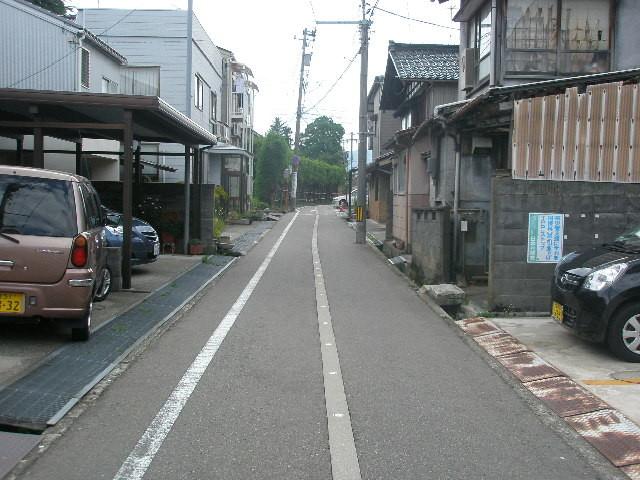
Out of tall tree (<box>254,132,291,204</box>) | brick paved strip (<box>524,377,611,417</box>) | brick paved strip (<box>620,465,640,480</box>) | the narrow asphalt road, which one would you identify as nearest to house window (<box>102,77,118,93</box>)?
the narrow asphalt road

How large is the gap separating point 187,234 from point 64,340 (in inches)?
409

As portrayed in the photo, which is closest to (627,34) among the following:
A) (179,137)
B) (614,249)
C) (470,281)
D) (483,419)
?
(470,281)

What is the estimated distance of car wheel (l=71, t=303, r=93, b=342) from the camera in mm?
7218

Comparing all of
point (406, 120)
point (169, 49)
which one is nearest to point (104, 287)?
point (169, 49)

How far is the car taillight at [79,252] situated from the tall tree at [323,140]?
84821 mm

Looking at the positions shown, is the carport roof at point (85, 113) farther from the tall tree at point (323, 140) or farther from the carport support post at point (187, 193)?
the tall tree at point (323, 140)

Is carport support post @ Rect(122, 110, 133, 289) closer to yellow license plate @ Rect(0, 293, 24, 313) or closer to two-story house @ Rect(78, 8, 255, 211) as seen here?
yellow license plate @ Rect(0, 293, 24, 313)

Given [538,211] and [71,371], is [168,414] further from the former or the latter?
[538,211]

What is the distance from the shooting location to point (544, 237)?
31.9ft

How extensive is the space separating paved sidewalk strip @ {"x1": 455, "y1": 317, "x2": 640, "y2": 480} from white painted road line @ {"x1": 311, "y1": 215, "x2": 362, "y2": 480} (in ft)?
5.97

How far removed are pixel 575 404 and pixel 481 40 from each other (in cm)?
1192

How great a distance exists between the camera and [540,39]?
45.4ft

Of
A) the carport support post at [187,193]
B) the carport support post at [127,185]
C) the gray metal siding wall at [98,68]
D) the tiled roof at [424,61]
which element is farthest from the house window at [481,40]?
the gray metal siding wall at [98,68]

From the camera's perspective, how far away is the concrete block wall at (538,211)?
31.7 ft
